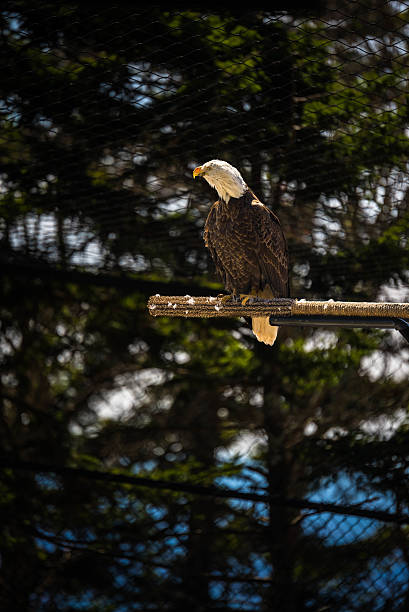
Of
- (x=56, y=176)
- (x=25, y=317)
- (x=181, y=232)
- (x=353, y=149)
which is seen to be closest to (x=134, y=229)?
(x=181, y=232)

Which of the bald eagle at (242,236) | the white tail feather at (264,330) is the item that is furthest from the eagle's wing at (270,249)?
the white tail feather at (264,330)

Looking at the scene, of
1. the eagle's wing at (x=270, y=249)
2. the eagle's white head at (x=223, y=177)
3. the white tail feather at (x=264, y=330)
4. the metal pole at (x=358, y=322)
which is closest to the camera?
the metal pole at (x=358, y=322)

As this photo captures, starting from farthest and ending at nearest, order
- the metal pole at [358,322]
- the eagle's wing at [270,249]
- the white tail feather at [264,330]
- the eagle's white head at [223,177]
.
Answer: the white tail feather at [264,330] → the eagle's wing at [270,249] → the eagle's white head at [223,177] → the metal pole at [358,322]

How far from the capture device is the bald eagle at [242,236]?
5.99ft

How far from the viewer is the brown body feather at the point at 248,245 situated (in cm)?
188

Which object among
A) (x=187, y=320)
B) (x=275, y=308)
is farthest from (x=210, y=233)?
(x=187, y=320)

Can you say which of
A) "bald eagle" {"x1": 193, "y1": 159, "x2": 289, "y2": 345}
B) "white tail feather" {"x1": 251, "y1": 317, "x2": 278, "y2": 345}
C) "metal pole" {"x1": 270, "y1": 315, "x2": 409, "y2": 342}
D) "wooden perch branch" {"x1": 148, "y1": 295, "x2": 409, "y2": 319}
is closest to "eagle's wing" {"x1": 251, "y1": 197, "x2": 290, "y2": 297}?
"bald eagle" {"x1": 193, "y1": 159, "x2": 289, "y2": 345}

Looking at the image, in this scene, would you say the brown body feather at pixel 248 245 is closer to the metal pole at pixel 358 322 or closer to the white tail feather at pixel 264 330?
the white tail feather at pixel 264 330

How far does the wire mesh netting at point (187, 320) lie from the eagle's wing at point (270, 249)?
1.06 feet

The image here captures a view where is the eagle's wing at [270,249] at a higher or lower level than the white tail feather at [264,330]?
higher

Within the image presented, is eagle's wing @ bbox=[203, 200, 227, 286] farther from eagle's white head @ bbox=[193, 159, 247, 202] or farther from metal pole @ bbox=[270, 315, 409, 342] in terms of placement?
metal pole @ bbox=[270, 315, 409, 342]

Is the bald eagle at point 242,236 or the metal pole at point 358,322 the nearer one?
the metal pole at point 358,322

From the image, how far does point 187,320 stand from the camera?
11.7ft

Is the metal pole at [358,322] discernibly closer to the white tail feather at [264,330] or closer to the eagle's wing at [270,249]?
the eagle's wing at [270,249]
